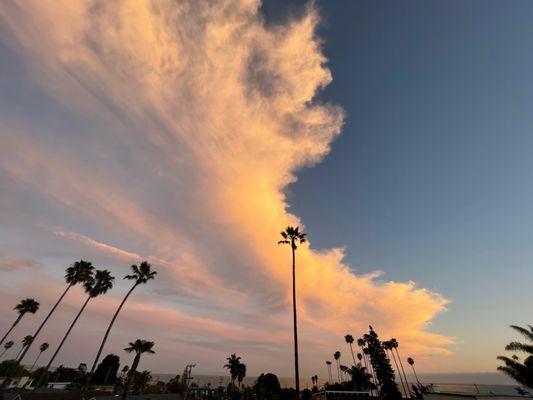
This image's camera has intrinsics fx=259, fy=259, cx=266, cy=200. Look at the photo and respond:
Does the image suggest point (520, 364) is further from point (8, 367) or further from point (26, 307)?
point (8, 367)

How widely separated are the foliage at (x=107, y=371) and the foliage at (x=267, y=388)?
65910mm

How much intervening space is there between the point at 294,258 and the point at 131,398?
4696 centimetres

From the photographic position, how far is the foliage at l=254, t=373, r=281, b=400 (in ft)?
269

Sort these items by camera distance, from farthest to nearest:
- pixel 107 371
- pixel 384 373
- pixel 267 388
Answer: pixel 107 371 < pixel 267 388 < pixel 384 373

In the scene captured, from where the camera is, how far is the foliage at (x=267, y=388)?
82.0m

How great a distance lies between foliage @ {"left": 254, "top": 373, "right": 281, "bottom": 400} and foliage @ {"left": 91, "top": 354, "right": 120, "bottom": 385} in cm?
6591

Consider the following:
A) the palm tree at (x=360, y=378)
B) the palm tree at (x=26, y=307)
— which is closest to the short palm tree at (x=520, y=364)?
the palm tree at (x=360, y=378)

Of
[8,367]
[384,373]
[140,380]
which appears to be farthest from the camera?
[140,380]

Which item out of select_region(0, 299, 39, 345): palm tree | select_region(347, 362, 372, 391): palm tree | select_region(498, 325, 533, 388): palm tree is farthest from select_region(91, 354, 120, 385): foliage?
select_region(498, 325, 533, 388): palm tree

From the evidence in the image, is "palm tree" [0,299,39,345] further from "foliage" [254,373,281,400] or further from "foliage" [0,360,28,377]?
"foliage" [254,373,281,400]

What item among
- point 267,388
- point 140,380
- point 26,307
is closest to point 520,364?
point 267,388

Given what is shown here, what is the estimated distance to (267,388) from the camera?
8575 centimetres

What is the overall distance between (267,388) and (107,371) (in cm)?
7081

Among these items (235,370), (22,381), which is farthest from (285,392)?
(22,381)
